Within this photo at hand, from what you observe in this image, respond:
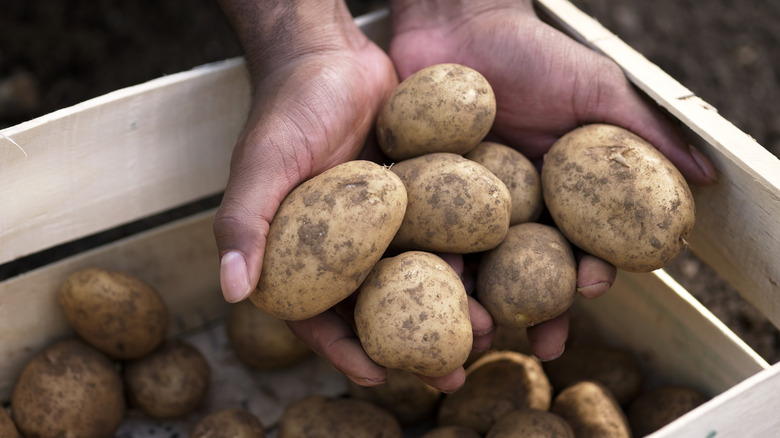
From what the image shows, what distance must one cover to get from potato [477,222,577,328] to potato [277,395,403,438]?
37 cm

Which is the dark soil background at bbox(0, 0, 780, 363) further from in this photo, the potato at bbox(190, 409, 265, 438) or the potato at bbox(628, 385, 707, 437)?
the potato at bbox(190, 409, 265, 438)

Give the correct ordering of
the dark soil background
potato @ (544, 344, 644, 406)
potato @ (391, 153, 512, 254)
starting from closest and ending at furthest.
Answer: potato @ (391, 153, 512, 254)
potato @ (544, 344, 644, 406)
the dark soil background

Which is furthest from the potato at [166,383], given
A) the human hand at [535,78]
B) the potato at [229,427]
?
the human hand at [535,78]

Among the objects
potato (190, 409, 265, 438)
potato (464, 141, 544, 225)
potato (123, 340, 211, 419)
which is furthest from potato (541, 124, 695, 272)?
potato (123, 340, 211, 419)

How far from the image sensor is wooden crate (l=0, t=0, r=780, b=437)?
1512 millimetres

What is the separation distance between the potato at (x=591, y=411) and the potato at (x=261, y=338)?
667mm

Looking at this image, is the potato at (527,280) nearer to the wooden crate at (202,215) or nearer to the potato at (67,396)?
the wooden crate at (202,215)

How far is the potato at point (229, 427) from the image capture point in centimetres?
156

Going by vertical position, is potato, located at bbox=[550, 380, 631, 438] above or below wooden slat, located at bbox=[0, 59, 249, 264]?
below

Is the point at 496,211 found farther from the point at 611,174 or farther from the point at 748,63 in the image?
the point at 748,63

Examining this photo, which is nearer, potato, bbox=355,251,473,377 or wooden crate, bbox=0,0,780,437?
potato, bbox=355,251,473,377

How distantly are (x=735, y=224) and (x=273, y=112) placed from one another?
1.03 metres

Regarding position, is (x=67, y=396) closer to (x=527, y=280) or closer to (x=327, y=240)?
(x=327, y=240)

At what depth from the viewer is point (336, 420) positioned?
1577 mm
